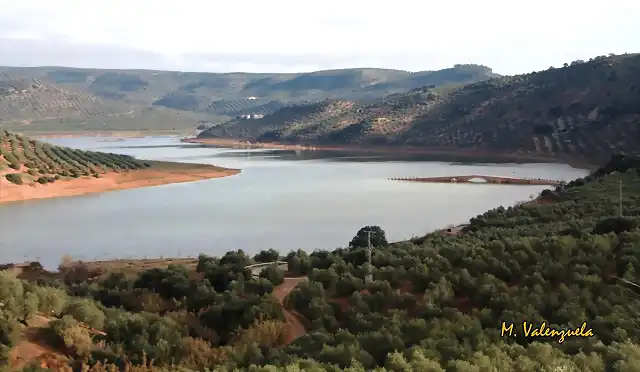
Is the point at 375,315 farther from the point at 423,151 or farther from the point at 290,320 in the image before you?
the point at 423,151

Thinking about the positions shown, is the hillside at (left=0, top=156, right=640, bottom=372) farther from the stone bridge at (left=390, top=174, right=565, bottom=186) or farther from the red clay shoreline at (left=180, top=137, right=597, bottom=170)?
the red clay shoreline at (left=180, top=137, right=597, bottom=170)

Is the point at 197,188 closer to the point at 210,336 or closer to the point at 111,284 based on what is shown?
the point at 111,284

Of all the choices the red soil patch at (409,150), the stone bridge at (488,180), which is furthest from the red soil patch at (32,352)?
the red soil patch at (409,150)

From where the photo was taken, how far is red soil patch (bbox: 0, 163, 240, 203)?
47.2 meters

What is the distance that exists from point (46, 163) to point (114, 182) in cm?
574

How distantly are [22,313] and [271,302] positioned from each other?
395 cm

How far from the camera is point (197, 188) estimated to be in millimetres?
54562

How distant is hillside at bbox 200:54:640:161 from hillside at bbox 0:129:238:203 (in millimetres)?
45246

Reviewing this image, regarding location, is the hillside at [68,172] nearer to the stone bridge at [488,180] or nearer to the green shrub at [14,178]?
the green shrub at [14,178]

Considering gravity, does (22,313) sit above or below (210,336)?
above

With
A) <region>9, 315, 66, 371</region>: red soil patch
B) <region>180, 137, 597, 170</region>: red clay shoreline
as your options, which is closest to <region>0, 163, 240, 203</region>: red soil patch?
<region>9, 315, 66, 371</region>: red soil patch

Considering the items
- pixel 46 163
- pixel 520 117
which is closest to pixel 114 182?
pixel 46 163

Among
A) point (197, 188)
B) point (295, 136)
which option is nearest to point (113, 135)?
point (295, 136)

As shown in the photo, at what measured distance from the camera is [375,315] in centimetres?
1030
